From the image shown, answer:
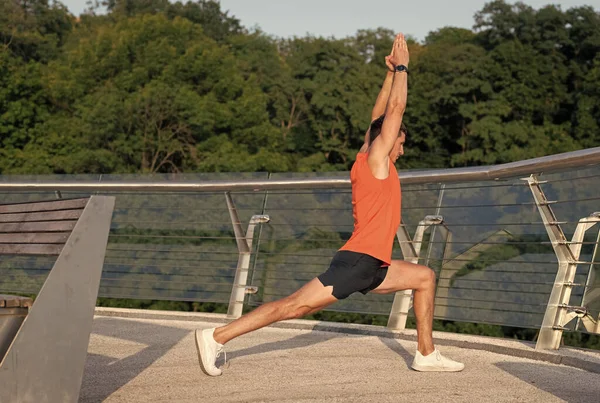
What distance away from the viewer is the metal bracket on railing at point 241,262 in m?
9.48

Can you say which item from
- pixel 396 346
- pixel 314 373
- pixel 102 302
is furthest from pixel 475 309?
pixel 102 302

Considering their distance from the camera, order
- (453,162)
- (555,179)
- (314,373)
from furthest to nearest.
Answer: (453,162) → (555,179) → (314,373)

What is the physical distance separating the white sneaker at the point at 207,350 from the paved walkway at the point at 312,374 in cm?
6

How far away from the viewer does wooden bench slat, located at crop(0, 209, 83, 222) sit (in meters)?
5.10

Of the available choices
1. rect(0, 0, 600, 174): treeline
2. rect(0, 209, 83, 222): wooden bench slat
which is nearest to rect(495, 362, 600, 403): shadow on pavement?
rect(0, 209, 83, 222): wooden bench slat

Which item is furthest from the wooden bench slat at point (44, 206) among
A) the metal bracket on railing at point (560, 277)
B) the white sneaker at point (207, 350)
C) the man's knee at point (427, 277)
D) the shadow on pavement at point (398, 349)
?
the metal bracket on railing at point (560, 277)

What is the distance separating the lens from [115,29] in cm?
6488

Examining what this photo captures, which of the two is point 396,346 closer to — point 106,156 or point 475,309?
point 475,309

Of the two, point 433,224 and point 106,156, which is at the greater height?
point 433,224

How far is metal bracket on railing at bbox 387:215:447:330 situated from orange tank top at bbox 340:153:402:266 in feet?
6.95

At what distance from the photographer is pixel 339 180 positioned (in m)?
8.61

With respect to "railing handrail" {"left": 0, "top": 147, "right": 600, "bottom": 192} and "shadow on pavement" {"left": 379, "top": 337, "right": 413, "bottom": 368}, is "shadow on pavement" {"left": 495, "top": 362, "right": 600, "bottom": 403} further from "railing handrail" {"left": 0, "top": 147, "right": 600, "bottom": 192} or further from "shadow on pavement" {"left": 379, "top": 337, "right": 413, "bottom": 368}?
"railing handrail" {"left": 0, "top": 147, "right": 600, "bottom": 192}

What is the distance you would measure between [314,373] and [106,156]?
4714 centimetres

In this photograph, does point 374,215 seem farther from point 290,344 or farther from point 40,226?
point 290,344
